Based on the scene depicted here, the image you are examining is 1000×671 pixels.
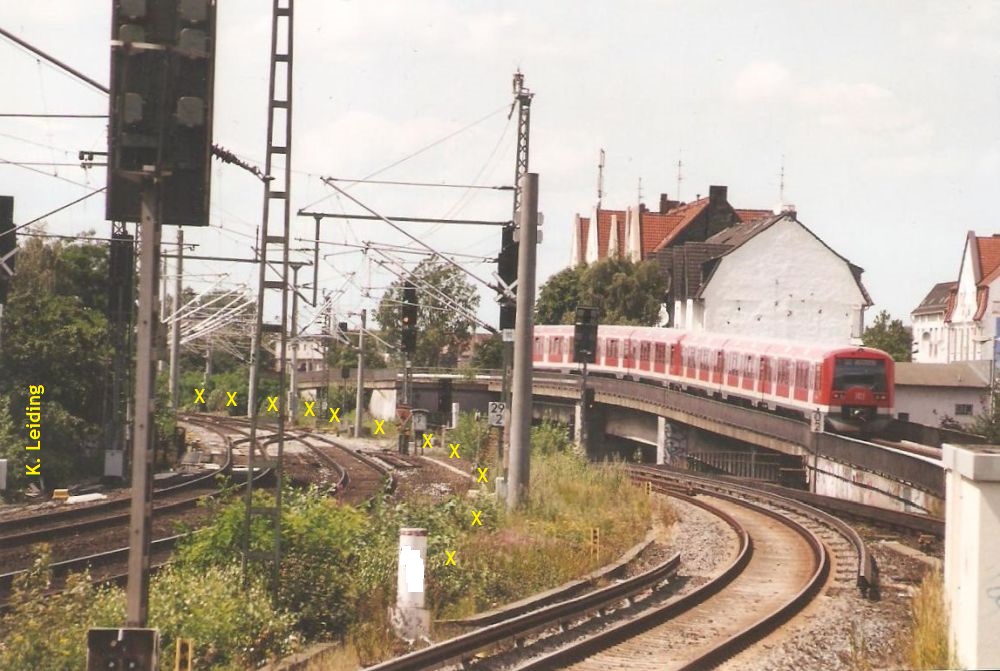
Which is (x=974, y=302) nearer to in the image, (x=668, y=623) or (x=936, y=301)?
(x=936, y=301)

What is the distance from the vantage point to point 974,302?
68.8 m

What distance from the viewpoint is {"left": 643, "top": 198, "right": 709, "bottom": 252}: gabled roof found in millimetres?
77812

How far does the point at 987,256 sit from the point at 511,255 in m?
52.9

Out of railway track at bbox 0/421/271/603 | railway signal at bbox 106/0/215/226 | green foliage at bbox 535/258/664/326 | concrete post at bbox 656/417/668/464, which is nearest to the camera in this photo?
railway signal at bbox 106/0/215/226

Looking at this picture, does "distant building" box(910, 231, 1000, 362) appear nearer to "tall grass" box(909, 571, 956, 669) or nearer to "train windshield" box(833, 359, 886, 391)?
"train windshield" box(833, 359, 886, 391)

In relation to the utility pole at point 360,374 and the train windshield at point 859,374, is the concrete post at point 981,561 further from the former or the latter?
the utility pole at point 360,374

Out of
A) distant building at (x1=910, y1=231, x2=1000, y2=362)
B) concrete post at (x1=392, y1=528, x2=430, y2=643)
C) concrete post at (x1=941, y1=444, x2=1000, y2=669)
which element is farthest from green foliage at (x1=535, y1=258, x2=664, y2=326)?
concrete post at (x1=941, y1=444, x2=1000, y2=669)

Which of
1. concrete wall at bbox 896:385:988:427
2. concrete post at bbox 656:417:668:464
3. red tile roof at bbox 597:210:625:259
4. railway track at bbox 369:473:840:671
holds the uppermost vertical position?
red tile roof at bbox 597:210:625:259

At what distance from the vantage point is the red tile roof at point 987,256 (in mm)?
67000

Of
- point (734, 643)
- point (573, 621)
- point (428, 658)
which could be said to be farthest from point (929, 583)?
point (428, 658)

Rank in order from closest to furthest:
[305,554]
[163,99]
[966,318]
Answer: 1. [163,99]
2. [305,554]
3. [966,318]

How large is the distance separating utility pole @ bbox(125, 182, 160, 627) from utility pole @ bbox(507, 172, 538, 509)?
1143 cm

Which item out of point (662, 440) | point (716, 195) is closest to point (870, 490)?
point (662, 440)

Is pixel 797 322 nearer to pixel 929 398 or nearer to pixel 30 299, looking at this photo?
pixel 929 398
